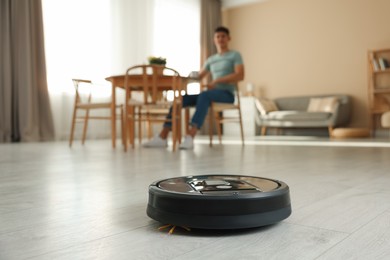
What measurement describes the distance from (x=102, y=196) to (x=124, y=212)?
229mm

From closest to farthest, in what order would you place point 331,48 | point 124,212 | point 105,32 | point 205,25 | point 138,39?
1. point 124,212
2. point 105,32
3. point 138,39
4. point 331,48
5. point 205,25

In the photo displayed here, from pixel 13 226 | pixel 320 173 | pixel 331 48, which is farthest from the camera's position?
pixel 331 48

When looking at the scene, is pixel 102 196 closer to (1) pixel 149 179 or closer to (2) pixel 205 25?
(1) pixel 149 179

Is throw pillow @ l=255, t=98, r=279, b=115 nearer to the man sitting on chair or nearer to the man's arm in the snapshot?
the man sitting on chair

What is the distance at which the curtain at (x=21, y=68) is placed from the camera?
466cm

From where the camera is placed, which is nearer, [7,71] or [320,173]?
[320,173]

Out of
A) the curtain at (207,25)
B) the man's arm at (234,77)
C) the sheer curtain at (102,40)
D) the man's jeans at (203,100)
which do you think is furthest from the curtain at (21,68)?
the curtain at (207,25)

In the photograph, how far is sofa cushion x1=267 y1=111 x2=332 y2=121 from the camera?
6020mm

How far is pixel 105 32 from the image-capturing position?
563 cm

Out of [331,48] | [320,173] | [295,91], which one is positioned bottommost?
[320,173]

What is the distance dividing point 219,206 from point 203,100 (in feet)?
9.18

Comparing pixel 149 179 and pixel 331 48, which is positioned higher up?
pixel 331 48

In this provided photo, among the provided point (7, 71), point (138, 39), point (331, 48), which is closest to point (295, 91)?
point (331, 48)

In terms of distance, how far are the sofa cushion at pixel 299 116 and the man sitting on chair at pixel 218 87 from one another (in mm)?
2688
